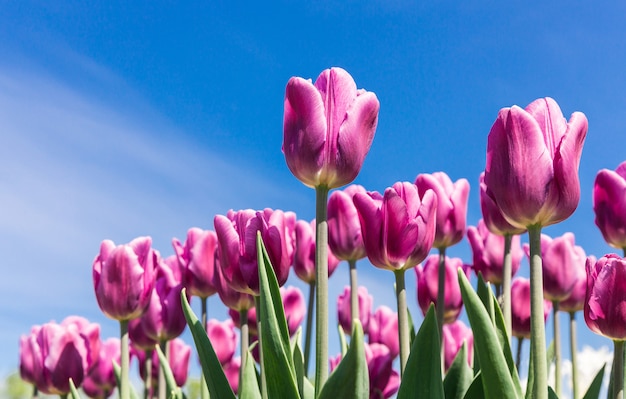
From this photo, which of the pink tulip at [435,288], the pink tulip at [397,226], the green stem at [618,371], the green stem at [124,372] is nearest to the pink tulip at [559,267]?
the pink tulip at [435,288]

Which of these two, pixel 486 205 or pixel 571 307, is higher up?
pixel 486 205

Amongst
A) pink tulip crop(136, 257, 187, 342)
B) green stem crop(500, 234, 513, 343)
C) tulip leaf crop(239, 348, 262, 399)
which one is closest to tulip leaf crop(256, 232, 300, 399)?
tulip leaf crop(239, 348, 262, 399)

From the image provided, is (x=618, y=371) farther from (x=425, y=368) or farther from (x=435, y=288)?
(x=435, y=288)

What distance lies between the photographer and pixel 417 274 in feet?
11.0

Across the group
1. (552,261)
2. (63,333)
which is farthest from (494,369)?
(63,333)

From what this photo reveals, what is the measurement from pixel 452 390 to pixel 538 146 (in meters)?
0.82

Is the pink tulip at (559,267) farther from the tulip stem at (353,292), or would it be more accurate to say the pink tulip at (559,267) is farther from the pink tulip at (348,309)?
the pink tulip at (348,309)

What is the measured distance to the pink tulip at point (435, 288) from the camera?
3.20m

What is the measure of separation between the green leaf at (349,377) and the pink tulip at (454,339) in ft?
6.62

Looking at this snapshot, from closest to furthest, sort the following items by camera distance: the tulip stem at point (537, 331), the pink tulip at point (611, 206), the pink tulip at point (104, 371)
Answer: the tulip stem at point (537, 331)
the pink tulip at point (611, 206)
the pink tulip at point (104, 371)

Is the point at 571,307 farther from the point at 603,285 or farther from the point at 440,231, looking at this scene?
the point at 603,285

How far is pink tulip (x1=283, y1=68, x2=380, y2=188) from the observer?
1885mm

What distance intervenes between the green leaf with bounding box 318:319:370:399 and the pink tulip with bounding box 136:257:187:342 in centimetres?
161

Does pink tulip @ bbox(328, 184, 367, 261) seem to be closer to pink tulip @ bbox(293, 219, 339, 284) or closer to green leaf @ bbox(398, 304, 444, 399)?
pink tulip @ bbox(293, 219, 339, 284)
